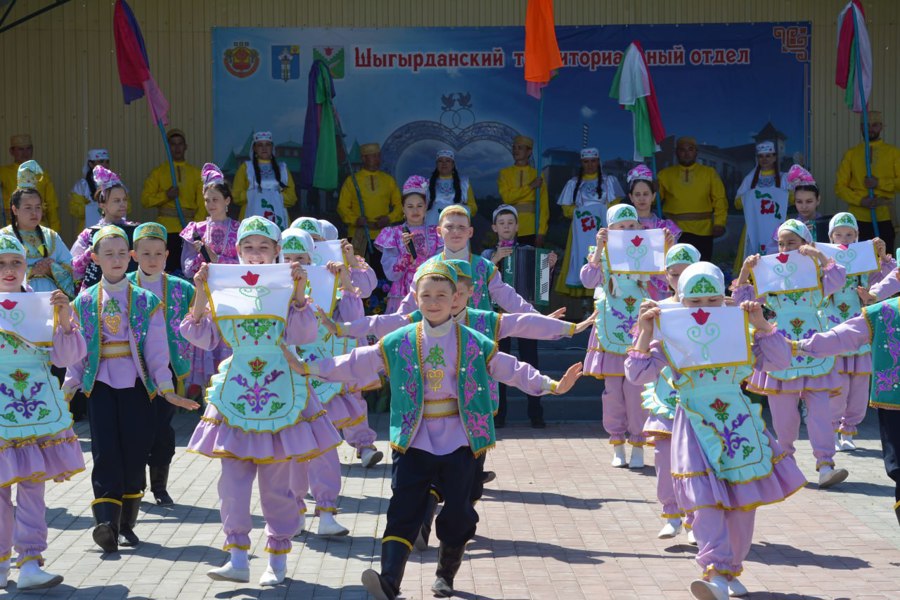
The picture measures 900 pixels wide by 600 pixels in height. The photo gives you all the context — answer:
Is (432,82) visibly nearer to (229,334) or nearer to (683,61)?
(683,61)

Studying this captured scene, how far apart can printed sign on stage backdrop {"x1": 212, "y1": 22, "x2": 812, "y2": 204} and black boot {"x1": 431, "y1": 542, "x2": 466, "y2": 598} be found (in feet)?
31.9

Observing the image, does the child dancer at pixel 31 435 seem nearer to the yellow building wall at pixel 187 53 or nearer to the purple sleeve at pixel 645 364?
the purple sleeve at pixel 645 364

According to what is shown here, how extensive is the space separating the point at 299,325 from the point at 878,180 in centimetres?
956

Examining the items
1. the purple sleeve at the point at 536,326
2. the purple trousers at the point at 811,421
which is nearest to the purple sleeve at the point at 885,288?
the purple trousers at the point at 811,421

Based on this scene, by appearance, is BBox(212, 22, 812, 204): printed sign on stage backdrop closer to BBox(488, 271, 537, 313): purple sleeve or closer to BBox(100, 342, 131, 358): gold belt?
BBox(488, 271, 537, 313): purple sleeve

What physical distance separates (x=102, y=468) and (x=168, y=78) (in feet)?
30.0

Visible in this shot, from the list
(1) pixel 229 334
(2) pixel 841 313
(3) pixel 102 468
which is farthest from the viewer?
(2) pixel 841 313

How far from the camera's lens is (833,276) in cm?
1002

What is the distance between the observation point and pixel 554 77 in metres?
16.5

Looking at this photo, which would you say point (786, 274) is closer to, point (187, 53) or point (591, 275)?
point (591, 275)

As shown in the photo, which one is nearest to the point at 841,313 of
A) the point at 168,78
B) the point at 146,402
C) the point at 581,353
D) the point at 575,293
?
the point at 581,353

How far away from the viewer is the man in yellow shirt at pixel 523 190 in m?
15.3

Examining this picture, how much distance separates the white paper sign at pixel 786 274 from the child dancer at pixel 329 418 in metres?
2.89

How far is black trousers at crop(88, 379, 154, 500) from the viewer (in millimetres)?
8133
